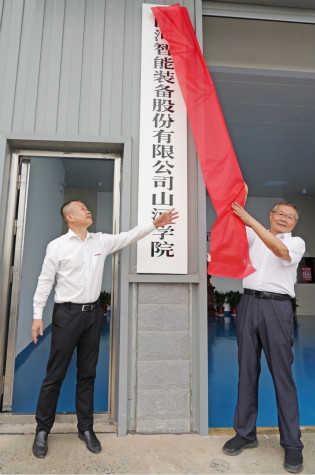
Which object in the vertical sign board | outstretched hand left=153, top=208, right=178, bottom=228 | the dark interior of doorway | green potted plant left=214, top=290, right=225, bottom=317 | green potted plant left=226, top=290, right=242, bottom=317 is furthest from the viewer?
green potted plant left=226, top=290, right=242, bottom=317

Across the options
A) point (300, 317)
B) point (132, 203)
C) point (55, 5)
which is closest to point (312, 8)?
point (55, 5)

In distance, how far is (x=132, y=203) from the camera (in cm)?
245

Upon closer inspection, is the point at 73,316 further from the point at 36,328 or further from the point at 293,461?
the point at 293,461

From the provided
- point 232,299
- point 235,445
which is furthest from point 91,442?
point 232,299

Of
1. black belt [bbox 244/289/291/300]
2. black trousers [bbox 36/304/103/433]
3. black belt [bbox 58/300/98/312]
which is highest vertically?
black belt [bbox 244/289/291/300]

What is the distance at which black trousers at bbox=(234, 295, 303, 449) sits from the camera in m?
1.88

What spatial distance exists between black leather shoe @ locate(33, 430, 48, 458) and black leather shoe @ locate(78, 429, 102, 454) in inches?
9.4

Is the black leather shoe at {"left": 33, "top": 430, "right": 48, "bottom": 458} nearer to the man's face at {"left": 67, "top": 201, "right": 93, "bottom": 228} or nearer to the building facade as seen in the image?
the building facade

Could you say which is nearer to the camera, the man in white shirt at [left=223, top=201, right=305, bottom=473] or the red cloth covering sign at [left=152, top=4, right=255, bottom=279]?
the man in white shirt at [left=223, top=201, right=305, bottom=473]

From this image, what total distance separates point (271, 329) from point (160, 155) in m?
1.48

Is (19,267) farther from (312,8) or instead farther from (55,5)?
(312,8)

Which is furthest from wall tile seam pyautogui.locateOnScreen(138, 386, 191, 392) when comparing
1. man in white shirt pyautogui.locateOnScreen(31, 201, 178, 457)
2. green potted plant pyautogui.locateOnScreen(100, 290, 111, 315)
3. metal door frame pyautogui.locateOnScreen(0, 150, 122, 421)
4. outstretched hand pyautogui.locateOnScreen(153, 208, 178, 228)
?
green potted plant pyautogui.locateOnScreen(100, 290, 111, 315)

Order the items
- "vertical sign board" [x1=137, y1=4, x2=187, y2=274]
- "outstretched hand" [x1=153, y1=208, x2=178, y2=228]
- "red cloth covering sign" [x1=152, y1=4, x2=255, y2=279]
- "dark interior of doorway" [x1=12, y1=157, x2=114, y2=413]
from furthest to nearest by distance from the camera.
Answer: "dark interior of doorway" [x1=12, y1=157, x2=114, y2=413] < "vertical sign board" [x1=137, y1=4, x2=187, y2=274] < "outstretched hand" [x1=153, y1=208, x2=178, y2=228] < "red cloth covering sign" [x1=152, y1=4, x2=255, y2=279]

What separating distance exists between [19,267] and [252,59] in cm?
303
